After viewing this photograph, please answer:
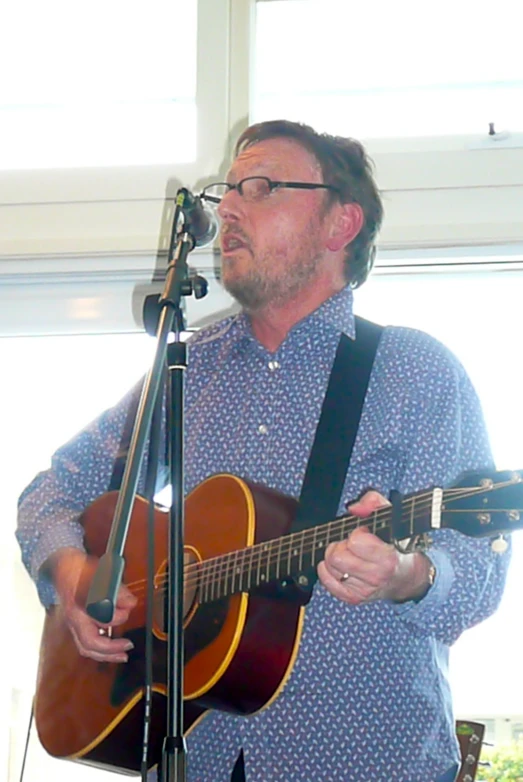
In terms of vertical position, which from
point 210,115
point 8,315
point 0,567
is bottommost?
point 0,567

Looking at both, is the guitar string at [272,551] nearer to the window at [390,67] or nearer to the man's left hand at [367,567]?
the man's left hand at [367,567]

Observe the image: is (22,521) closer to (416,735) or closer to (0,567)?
(0,567)

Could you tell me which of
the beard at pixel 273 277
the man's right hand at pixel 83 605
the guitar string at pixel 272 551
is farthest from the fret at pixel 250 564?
the beard at pixel 273 277

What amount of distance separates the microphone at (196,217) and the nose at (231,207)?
1.27 feet

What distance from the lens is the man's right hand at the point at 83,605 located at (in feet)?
5.79

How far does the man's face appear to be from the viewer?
2068 millimetres

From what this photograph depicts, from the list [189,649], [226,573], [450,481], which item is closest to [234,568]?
[226,573]

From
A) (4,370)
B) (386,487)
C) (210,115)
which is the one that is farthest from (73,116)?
(386,487)

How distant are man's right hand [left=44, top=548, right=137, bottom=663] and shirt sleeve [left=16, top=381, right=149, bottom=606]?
0.12m

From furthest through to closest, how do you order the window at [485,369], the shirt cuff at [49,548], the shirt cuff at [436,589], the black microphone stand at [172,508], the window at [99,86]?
the window at [99,86], the window at [485,369], the shirt cuff at [49,548], the shirt cuff at [436,589], the black microphone stand at [172,508]

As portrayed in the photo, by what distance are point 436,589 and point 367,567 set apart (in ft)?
0.56

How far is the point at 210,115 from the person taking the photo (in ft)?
9.15

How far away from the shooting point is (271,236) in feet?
6.82

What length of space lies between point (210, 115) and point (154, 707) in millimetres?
1565
